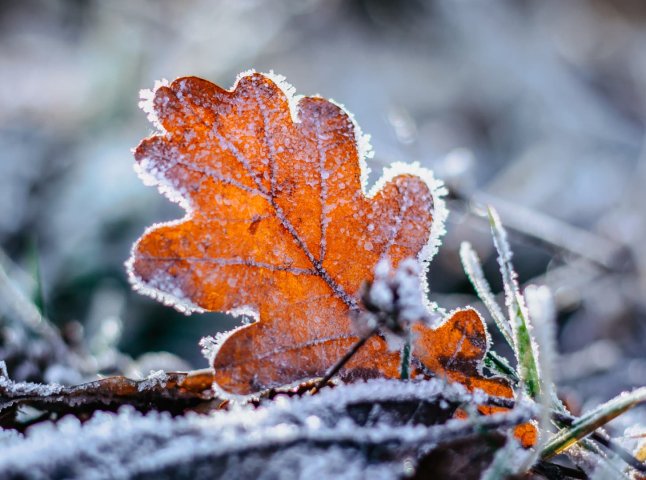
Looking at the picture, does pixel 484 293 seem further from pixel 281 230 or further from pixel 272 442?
pixel 272 442

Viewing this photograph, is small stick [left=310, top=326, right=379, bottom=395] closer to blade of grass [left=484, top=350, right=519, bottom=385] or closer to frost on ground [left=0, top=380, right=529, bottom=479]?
frost on ground [left=0, top=380, right=529, bottom=479]

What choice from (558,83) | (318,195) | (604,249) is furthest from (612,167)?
(318,195)

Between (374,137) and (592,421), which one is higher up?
(374,137)

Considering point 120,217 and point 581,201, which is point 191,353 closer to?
point 120,217

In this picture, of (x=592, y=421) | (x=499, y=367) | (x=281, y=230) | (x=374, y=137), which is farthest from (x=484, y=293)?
(x=374, y=137)

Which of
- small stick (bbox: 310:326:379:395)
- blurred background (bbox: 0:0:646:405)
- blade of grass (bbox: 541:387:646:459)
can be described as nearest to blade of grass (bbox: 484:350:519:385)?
blade of grass (bbox: 541:387:646:459)

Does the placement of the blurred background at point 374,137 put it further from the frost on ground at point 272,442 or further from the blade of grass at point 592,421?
the blade of grass at point 592,421
